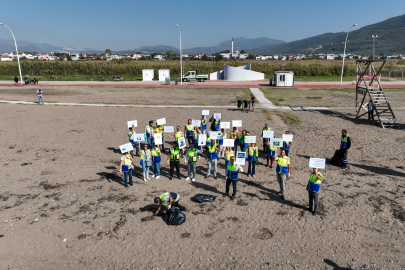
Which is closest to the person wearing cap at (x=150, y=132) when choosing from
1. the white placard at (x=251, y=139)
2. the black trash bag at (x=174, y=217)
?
the white placard at (x=251, y=139)

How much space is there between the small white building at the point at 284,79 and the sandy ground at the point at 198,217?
2915cm

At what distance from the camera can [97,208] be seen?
911 cm

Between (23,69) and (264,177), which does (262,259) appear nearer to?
(264,177)

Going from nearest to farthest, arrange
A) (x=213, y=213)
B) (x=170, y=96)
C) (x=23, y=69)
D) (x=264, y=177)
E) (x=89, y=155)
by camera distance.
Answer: (x=213, y=213), (x=264, y=177), (x=89, y=155), (x=170, y=96), (x=23, y=69)

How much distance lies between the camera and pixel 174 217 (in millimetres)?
8289

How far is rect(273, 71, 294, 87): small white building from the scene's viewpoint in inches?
1672

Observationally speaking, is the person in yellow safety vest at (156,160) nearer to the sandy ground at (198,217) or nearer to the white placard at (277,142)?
the sandy ground at (198,217)

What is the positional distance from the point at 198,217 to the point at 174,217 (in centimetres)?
79

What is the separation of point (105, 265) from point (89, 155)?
842 cm

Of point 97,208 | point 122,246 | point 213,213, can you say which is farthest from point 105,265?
point 213,213

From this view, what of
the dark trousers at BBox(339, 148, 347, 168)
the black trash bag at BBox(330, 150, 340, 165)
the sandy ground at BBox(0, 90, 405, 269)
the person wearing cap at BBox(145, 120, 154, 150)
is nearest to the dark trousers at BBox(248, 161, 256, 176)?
the sandy ground at BBox(0, 90, 405, 269)

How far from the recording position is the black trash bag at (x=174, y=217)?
27.0 ft

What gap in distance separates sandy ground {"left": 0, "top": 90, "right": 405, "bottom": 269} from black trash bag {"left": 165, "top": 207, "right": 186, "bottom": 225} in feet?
0.73

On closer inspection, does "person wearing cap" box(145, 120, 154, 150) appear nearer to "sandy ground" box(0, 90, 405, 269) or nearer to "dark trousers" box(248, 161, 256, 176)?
"sandy ground" box(0, 90, 405, 269)
